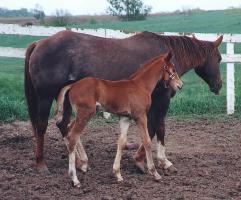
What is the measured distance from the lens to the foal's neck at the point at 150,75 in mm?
5965

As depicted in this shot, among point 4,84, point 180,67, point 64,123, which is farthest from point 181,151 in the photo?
point 4,84

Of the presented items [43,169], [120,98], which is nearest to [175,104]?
[43,169]

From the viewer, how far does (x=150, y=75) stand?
601 cm

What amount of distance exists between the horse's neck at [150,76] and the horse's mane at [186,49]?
2.62 ft

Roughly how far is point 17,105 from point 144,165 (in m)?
3.80

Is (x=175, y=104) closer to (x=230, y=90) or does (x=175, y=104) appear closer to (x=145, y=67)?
(x=230, y=90)

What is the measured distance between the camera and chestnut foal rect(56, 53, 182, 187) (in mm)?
5633

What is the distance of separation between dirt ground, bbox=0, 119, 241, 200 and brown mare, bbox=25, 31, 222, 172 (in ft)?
1.21

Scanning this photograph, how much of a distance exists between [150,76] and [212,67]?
1.54m

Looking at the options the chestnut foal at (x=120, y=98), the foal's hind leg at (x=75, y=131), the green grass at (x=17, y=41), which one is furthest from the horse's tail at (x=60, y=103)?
the green grass at (x=17, y=41)

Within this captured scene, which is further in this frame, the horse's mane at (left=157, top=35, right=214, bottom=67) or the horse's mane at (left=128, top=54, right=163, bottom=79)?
the horse's mane at (left=157, top=35, right=214, bottom=67)

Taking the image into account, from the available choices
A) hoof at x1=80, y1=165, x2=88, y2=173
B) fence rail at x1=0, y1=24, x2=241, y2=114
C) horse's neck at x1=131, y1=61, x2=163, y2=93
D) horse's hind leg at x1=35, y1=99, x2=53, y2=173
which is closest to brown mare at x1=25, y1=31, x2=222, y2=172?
horse's hind leg at x1=35, y1=99, x2=53, y2=173

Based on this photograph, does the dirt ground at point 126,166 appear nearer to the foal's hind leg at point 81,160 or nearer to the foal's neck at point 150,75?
the foal's hind leg at point 81,160

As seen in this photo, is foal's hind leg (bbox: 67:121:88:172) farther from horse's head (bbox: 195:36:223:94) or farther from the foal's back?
horse's head (bbox: 195:36:223:94)
